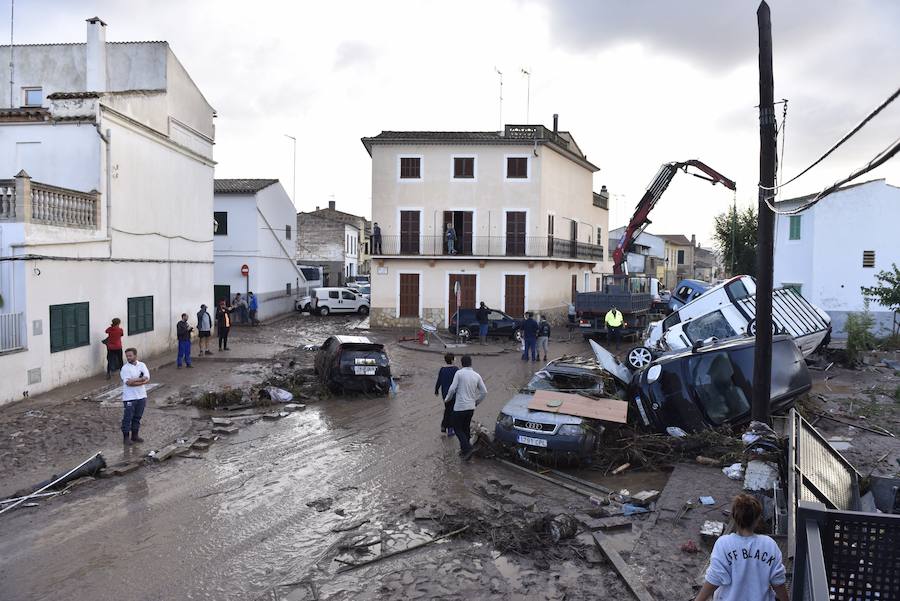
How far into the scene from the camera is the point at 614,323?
25.6 metres

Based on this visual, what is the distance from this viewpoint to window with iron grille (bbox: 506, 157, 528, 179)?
33188mm

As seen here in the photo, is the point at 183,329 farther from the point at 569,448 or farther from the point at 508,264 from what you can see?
the point at 508,264

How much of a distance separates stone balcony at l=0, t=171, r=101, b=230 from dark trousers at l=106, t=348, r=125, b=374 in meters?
3.23

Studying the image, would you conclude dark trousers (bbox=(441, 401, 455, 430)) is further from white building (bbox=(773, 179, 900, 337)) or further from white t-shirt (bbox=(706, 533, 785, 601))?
white building (bbox=(773, 179, 900, 337))

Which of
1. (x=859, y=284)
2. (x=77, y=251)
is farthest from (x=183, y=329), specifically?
(x=859, y=284)

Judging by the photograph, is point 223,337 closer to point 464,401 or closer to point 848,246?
point 464,401

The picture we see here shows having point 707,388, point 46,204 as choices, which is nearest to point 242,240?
point 46,204

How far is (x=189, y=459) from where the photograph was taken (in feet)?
34.5

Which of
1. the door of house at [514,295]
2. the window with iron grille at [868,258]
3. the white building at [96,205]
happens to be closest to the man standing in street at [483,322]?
the door of house at [514,295]

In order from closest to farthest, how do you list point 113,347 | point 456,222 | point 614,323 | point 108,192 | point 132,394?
point 132,394 < point 113,347 < point 108,192 < point 614,323 < point 456,222

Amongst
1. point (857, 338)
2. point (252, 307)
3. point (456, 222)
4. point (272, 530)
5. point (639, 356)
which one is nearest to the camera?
point (272, 530)

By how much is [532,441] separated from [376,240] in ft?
77.9

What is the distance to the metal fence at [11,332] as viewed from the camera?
546 inches

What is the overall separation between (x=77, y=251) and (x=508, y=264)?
2047cm
